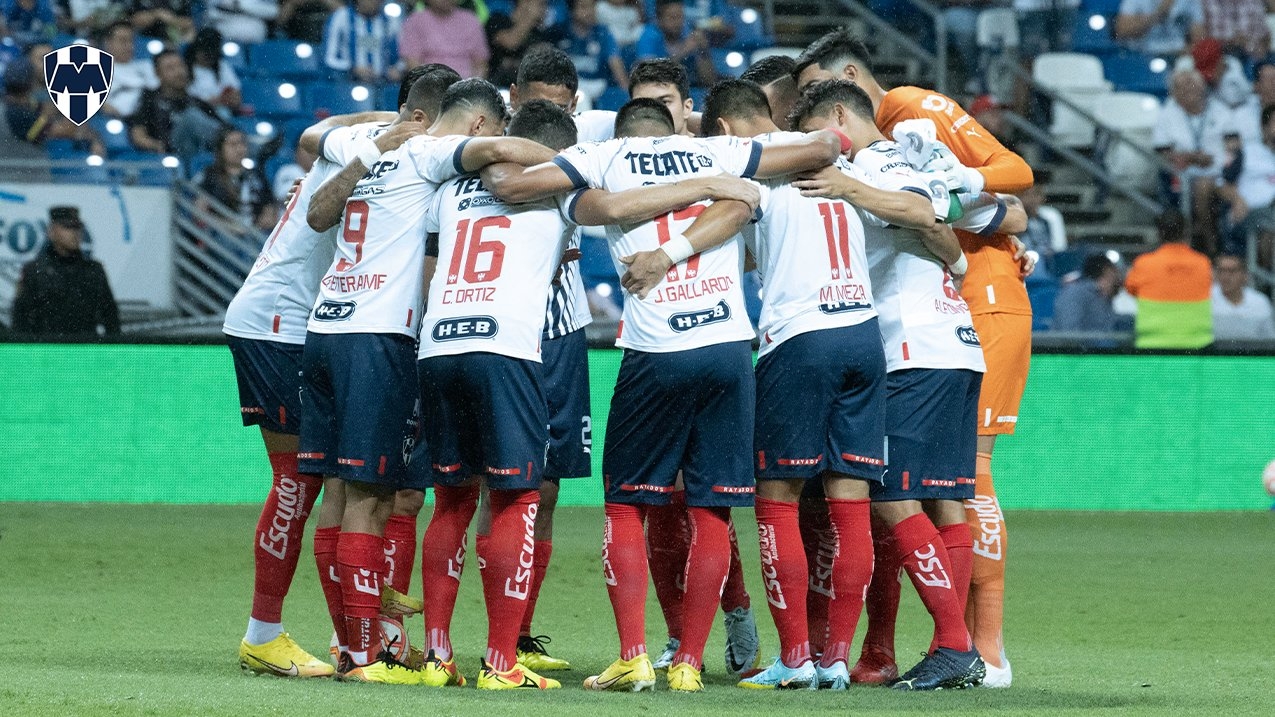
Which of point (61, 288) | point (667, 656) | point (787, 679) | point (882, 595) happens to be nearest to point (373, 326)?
point (667, 656)

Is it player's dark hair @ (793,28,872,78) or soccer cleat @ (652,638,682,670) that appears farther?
player's dark hair @ (793,28,872,78)

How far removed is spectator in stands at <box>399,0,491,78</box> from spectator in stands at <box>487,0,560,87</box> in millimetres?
114

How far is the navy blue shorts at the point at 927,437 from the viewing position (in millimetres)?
5863

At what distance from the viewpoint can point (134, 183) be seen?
11.8 meters

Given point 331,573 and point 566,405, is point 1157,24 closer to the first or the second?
point 566,405

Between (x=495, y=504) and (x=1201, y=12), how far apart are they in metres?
12.7

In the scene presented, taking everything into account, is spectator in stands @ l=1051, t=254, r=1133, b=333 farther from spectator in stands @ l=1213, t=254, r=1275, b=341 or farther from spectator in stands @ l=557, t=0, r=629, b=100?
spectator in stands @ l=557, t=0, r=629, b=100

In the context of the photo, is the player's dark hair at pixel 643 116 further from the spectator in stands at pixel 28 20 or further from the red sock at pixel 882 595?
the spectator in stands at pixel 28 20

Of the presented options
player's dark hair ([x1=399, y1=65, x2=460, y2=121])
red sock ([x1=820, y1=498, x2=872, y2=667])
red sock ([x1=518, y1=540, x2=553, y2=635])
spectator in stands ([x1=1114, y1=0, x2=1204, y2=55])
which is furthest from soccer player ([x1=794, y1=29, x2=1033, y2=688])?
spectator in stands ([x1=1114, y1=0, x2=1204, y2=55])

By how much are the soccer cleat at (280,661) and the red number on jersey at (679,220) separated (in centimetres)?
194

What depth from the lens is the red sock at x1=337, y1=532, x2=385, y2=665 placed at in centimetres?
571

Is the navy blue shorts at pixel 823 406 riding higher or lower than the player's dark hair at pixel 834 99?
lower

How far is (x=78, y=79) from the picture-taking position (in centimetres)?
1351

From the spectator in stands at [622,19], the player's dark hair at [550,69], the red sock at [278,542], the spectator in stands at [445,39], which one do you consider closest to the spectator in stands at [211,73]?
the spectator in stands at [445,39]
